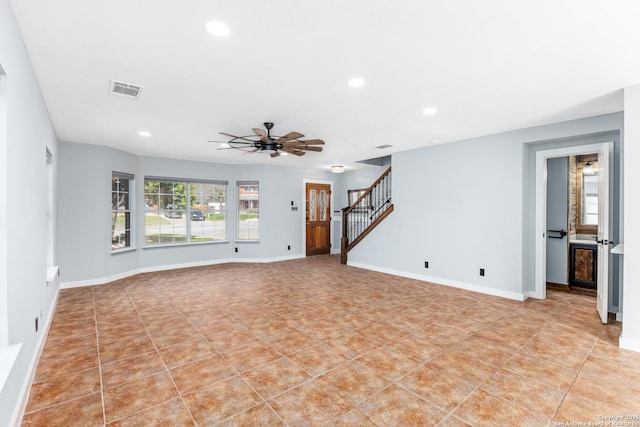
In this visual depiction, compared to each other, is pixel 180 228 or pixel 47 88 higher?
pixel 47 88

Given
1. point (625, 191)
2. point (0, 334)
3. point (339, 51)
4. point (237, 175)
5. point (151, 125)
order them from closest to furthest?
point (0, 334) < point (339, 51) < point (625, 191) < point (151, 125) < point (237, 175)

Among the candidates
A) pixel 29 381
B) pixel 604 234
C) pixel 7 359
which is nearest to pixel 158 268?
pixel 29 381

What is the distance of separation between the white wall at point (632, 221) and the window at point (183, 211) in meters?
7.05

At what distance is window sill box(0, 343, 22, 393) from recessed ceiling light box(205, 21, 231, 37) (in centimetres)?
220

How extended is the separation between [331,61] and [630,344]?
3822 mm

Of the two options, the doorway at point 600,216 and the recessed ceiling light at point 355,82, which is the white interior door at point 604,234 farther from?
the recessed ceiling light at point 355,82

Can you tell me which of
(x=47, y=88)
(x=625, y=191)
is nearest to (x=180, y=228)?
(x=47, y=88)

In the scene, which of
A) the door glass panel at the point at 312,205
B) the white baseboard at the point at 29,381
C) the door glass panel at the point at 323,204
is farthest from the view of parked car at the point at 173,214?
the door glass panel at the point at 323,204

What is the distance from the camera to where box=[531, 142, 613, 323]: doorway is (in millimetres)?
3531

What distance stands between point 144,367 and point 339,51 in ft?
9.94

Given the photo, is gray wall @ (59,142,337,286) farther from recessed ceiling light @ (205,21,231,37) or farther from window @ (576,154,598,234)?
window @ (576,154,598,234)

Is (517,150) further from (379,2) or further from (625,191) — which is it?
(379,2)

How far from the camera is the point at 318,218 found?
29.2 feet

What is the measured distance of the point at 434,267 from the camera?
556cm
